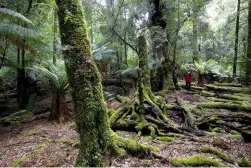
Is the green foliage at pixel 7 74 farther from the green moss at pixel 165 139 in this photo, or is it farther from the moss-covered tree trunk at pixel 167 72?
the green moss at pixel 165 139

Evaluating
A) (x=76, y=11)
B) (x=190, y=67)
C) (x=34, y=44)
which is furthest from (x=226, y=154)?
(x=190, y=67)

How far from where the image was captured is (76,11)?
2.82 metres

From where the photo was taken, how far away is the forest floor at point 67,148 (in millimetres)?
3148

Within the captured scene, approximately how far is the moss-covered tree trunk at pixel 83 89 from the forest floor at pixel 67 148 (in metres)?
0.45

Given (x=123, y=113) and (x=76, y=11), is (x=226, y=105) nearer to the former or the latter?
(x=123, y=113)

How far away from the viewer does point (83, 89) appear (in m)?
2.65

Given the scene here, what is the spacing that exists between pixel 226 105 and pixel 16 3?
804 cm

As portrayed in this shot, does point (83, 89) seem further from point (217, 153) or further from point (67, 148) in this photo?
point (217, 153)

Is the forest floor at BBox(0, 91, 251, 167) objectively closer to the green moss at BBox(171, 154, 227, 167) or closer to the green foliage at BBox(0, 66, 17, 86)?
the green moss at BBox(171, 154, 227, 167)

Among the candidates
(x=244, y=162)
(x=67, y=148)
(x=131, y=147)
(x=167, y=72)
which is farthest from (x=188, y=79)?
(x=67, y=148)

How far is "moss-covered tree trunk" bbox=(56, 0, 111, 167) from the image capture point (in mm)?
2607

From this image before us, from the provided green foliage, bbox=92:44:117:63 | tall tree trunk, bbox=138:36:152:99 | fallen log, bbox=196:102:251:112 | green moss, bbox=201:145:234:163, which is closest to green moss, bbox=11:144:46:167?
tall tree trunk, bbox=138:36:152:99

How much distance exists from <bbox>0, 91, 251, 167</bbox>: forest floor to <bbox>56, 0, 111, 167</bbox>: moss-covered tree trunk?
0.45 metres

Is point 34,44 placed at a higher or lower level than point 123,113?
higher
